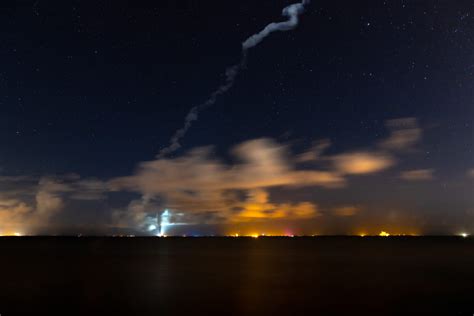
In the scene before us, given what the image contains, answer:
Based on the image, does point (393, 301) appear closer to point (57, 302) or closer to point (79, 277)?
point (57, 302)

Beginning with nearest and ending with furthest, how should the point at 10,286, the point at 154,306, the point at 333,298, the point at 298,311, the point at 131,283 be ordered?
1. the point at 298,311
2. the point at 154,306
3. the point at 333,298
4. the point at 10,286
5. the point at 131,283

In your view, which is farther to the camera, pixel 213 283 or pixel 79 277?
pixel 79 277

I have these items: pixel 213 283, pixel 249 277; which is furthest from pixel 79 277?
pixel 249 277

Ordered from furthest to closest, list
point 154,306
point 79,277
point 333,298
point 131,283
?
point 79,277 → point 131,283 → point 333,298 → point 154,306

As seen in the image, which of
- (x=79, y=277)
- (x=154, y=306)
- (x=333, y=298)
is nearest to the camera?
(x=154, y=306)

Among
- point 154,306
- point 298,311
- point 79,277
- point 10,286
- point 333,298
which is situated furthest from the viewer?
point 79,277

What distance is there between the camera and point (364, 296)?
33406 mm

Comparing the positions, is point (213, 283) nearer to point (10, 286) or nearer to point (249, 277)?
point (249, 277)

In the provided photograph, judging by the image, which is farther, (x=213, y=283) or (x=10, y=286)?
(x=213, y=283)

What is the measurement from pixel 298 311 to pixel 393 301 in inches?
314

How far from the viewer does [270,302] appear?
31375 mm

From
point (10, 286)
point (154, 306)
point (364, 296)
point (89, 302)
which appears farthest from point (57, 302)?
point (364, 296)

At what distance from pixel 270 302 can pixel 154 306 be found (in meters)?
8.11

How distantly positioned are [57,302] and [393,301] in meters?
23.8
